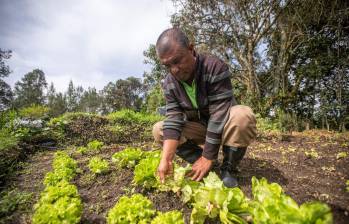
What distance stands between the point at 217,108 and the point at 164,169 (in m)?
0.72

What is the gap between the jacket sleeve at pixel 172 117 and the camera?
2367 millimetres

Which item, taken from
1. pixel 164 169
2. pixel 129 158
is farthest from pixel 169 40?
pixel 129 158

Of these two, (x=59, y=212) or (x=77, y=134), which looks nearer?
(x=59, y=212)

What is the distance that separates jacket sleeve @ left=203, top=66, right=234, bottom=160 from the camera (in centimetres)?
214

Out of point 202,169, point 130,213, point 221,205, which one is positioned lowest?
point 130,213

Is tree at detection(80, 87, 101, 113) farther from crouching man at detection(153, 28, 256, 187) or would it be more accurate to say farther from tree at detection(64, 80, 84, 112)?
crouching man at detection(153, 28, 256, 187)

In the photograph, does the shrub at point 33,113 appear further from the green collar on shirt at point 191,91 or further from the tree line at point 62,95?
the tree line at point 62,95

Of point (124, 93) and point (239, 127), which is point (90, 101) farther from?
point (239, 127)

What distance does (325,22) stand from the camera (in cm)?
802

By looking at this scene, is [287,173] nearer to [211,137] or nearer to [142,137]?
[211,137]

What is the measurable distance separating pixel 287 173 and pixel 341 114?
213 inches

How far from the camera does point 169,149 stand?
2211mm

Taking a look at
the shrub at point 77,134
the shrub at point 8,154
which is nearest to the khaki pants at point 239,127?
the shrub at point 8,154

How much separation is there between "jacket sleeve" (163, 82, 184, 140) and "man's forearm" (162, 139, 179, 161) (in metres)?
0.06
